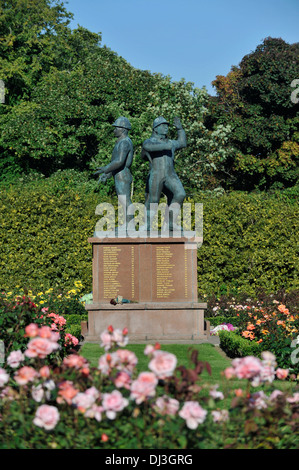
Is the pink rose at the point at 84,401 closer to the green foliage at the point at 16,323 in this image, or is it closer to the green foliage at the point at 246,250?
the green foliage at the point at 16,323

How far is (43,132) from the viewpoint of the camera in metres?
22.0

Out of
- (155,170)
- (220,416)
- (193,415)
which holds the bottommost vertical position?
(220,416)

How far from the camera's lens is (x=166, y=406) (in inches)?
134

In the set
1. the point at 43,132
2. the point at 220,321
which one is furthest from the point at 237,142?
the point at 220,321

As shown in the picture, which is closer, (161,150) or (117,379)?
(117,379)

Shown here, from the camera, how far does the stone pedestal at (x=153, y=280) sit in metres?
10.4

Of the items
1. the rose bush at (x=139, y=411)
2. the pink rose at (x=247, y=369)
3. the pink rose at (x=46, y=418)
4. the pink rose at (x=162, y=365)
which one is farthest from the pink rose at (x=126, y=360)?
the pink rose at (x=247, y=369)

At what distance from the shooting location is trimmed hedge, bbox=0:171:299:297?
1486 cm

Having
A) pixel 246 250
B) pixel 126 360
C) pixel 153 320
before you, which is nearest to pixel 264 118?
pixel 246 250

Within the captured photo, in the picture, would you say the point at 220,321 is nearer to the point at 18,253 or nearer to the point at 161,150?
the point at 161,150

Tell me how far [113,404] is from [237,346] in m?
5.91

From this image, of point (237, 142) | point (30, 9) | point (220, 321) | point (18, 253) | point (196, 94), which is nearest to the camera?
point (220, 321)

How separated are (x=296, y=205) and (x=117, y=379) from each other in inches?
521

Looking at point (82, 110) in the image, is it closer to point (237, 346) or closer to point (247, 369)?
point (237, 346)
